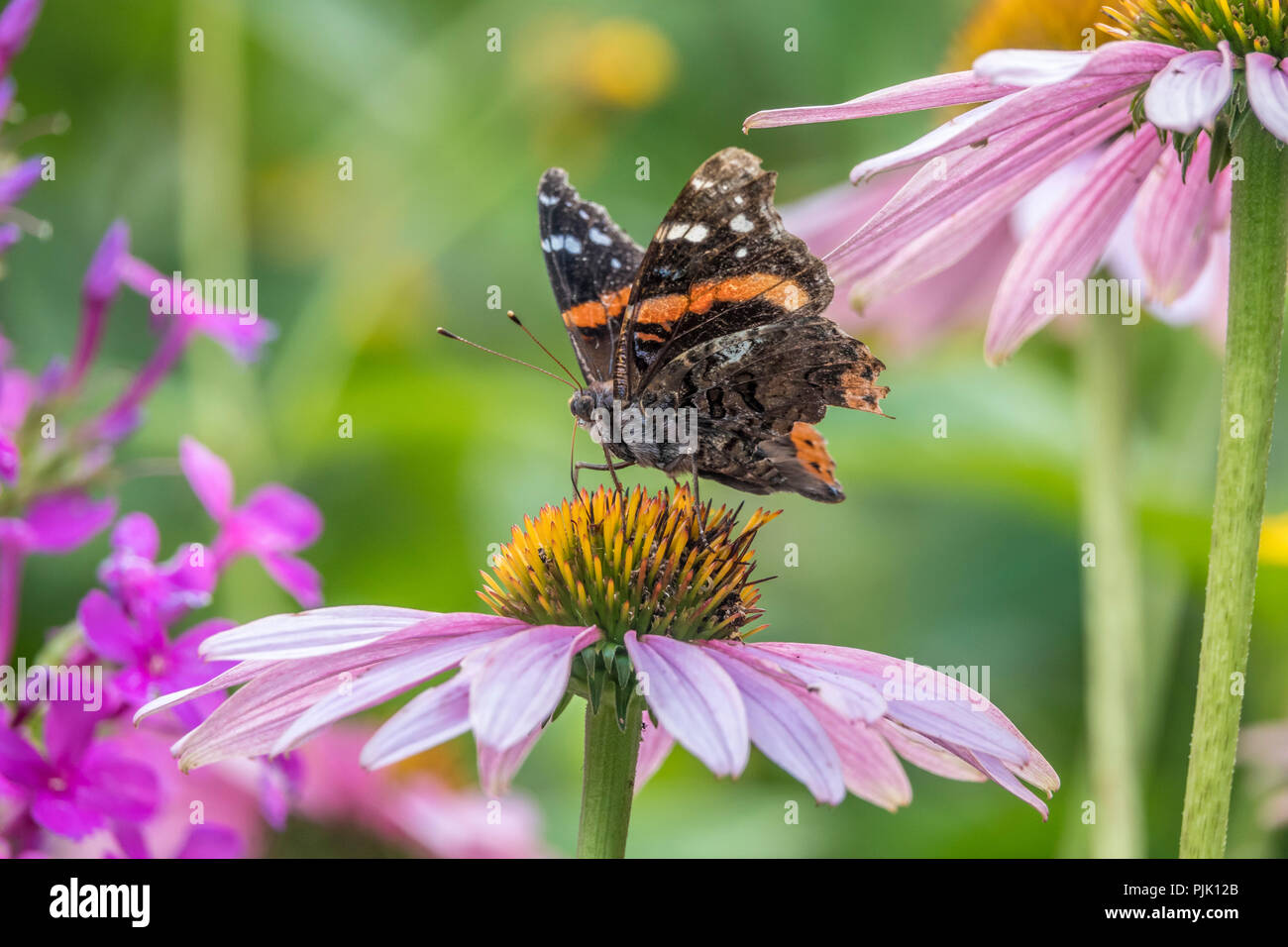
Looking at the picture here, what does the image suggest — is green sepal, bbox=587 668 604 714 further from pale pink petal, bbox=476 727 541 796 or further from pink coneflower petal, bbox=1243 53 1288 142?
pink coneflower petal, bbox=1243 53 1288 142

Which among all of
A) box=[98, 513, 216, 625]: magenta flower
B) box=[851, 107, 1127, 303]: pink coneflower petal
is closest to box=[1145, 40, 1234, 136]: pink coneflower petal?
box=[851, 107, 1127, 303]: pink coneflower petal

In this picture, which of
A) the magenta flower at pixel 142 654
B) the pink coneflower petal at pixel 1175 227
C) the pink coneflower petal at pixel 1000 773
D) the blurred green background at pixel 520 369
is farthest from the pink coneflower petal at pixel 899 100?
the blurred green background at pixel 520 369

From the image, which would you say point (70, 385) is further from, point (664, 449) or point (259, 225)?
point (259, 225)

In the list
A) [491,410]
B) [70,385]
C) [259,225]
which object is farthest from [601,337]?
[259,225]

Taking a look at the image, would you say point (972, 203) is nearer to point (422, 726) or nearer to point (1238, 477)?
point (1238, 477)

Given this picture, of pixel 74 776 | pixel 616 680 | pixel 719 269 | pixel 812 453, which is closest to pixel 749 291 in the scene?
pixel 719 269
